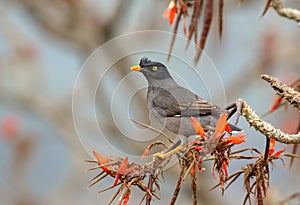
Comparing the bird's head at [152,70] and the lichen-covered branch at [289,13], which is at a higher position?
the lichen-covered branch at [289,13]

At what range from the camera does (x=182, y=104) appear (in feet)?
2.81

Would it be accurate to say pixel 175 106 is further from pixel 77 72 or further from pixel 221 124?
pixel 77 72

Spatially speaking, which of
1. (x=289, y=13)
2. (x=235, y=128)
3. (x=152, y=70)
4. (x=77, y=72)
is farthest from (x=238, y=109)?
(x=77, y=72)

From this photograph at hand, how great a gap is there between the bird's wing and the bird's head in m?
0.02

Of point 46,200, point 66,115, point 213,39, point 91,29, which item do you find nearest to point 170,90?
point 213,39

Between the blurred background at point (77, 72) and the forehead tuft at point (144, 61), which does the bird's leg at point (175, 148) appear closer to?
the forehead tuft at point (144, 61)

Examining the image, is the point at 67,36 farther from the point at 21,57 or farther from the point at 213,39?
the point at 213,39

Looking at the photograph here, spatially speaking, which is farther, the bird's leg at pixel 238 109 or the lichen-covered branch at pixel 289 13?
the lichen-covered branch at pixel 289 13

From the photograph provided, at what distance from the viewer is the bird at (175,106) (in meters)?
0.85

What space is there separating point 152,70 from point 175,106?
0.08m

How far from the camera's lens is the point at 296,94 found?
95cm

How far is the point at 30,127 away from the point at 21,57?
916mm

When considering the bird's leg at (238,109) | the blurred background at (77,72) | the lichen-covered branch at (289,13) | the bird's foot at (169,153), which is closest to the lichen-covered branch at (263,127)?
the bird's leg at (238,109)

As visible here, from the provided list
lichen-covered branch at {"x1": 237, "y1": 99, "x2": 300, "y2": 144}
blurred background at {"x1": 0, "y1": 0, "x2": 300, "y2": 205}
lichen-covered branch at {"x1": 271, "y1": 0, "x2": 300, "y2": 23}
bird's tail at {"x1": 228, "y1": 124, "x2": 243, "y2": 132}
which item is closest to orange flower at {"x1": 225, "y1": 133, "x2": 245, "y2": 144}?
bird's tail at {"x1": 228, "y1": 124, "x2": 243, "y2": 132}
